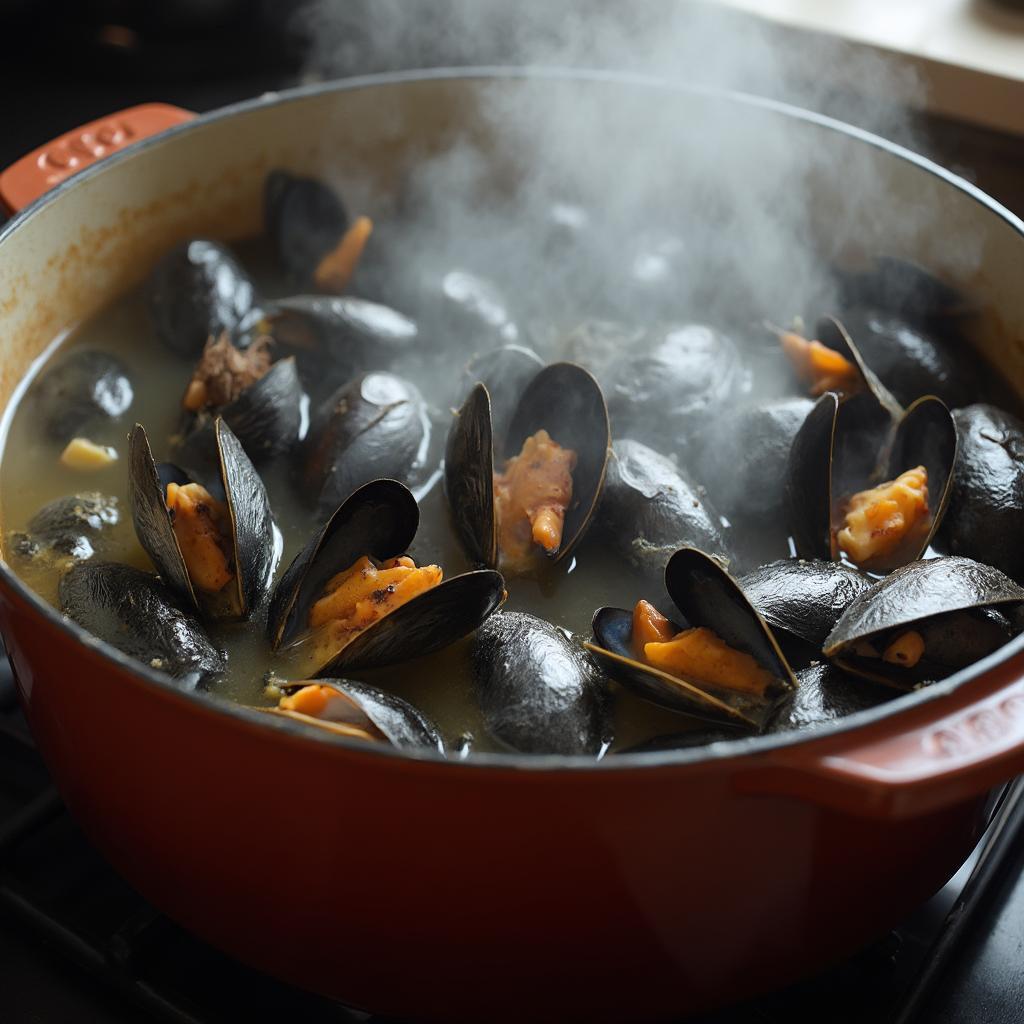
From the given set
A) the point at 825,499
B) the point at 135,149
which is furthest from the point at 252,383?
the point at 825,499

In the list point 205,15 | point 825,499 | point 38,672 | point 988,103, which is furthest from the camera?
point 205,15

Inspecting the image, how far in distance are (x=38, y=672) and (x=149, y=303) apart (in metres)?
0.92

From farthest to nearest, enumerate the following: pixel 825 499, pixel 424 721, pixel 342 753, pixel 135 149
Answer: pixel 135 149 → pixel 825 499 → pixel 424 721 → pixel 342 753

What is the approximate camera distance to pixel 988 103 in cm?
208

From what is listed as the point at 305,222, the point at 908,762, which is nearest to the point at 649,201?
the point at 305,222

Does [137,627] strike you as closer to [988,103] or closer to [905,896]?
[905,896]

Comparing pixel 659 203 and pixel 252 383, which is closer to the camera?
pixel 252 383

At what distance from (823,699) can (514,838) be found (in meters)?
0.44

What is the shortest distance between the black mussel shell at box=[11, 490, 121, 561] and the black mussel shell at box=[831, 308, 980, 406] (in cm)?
111

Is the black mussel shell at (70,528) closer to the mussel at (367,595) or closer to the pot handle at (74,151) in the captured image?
the mussel at (367,595)

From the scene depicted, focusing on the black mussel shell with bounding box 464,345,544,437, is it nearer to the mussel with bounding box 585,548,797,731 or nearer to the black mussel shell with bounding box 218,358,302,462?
the black mussel shell with bounding box 218,358,302,462

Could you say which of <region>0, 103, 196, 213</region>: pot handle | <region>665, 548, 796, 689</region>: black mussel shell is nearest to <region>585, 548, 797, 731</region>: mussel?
<region>665, 548, 796, 689</region>: black mussel shell

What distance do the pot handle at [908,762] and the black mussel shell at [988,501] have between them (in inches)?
20.7

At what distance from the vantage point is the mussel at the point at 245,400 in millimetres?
1583
